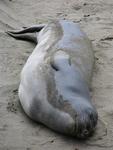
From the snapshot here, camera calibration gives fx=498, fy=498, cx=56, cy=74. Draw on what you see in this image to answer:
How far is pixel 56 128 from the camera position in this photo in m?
4.25

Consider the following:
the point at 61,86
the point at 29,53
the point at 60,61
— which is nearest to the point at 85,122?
the point at 61,86

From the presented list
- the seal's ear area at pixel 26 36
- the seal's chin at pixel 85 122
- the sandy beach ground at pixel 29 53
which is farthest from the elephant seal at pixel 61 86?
the seal's ear area at pixel 26 36

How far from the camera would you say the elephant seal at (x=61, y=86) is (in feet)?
13.6

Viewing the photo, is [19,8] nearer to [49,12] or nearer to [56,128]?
[49,12]

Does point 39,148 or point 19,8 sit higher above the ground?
point 39,148

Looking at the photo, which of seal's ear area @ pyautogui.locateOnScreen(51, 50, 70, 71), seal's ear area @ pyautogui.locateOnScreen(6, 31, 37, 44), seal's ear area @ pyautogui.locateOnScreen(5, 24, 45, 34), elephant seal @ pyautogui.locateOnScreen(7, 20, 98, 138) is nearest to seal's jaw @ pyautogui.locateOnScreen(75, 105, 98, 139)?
elephant seal @ pyautogui.locateOnScreen(7, 20, 98, 138)

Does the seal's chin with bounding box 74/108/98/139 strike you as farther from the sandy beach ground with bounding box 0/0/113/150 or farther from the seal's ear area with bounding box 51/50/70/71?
the seal's ear area with bounding box 51/50/70/71

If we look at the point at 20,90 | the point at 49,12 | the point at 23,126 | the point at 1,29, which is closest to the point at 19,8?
the point at 49,12

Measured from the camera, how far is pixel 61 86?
171 inches

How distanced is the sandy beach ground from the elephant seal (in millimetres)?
115

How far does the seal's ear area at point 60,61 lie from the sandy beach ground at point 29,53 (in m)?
0.49

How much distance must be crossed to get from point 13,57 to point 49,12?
2156 mm

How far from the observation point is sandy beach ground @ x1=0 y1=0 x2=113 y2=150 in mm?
4168

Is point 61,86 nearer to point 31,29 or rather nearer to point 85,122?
point 85,122
